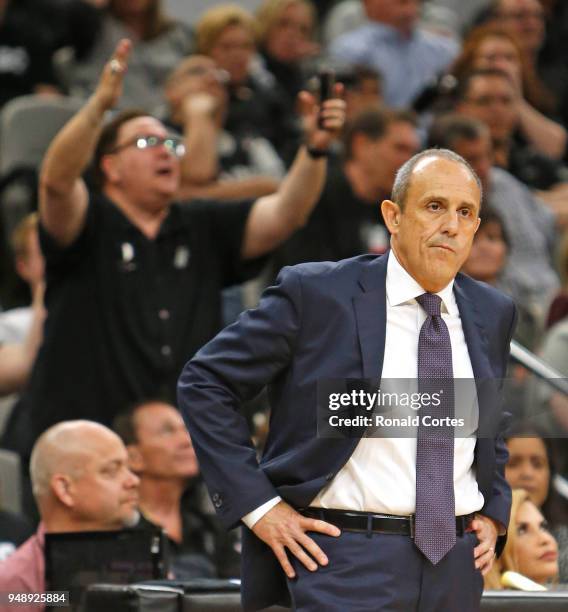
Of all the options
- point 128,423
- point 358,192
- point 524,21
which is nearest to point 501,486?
point 128,423

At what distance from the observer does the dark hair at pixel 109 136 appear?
5949 millimetres

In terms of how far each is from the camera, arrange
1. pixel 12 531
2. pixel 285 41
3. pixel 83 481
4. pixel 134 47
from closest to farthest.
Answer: pixel 83 481, pixel 12 531, pixel 134 47, pixel 285 41

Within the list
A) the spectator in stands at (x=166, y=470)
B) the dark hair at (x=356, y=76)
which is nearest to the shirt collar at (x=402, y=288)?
the spectator in stands at (x=166, y=470)

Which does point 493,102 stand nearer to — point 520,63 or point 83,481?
point 520,63

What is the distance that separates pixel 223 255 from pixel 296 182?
1.47 ft

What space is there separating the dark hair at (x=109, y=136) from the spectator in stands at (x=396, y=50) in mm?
3516

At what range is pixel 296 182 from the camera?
5.75 metres

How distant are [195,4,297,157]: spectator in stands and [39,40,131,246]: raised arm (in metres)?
2.96

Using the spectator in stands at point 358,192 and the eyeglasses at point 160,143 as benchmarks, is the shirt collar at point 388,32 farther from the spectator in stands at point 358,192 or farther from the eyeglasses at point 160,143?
the eyeglasses at point 160,143

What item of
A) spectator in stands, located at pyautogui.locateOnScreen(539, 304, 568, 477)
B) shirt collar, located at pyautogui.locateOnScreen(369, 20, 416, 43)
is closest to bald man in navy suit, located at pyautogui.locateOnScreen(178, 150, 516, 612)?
spectator in stands, located at pyautogui.locateOnScreen(539, 304, 568, 477)

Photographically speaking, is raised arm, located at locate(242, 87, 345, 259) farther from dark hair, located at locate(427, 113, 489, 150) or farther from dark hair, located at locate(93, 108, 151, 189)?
dark hair, located at locate(427, 113, 489, 150)

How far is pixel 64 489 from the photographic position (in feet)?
16.1

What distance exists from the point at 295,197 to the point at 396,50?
396 cm

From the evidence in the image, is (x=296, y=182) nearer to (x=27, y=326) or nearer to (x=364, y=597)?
(x=27, y=326)
